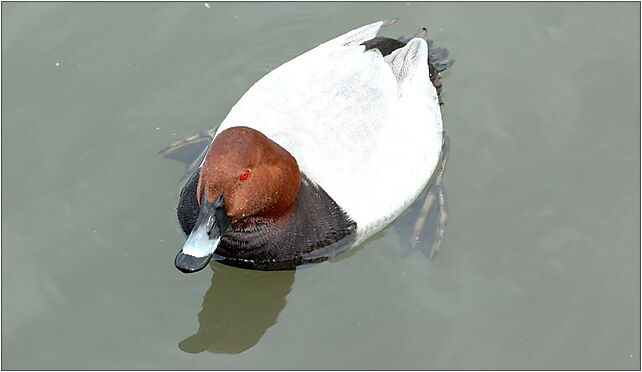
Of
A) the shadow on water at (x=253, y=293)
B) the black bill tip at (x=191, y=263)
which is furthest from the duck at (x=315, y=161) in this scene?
the shadow on water at (x=253, y=293)

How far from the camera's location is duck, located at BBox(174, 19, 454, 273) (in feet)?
15.3

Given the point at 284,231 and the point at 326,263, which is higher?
the point at 284,231

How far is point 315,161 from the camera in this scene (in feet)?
17.0

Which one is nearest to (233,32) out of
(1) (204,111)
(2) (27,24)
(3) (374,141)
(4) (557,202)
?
(1) (204,111)

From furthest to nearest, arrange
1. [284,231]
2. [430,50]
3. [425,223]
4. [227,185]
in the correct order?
1. [430,50]
2. [425,223]
3. [284,231]
4. [227,185]

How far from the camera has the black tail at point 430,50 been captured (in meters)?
5.86

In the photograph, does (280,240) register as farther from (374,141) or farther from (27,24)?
(27,24)

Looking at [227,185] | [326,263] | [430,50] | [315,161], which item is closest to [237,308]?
[326,263]

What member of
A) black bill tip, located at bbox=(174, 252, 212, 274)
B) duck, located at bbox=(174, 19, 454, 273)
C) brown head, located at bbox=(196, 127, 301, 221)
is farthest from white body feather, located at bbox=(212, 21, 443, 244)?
black bill tip, located at bbox=(174, 252, 212, 274)

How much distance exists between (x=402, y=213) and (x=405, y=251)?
0.22 meters

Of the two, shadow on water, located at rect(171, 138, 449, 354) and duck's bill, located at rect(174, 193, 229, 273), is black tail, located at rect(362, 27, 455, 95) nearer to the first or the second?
shadow on water, located at rect(171, 138, 449, 354)

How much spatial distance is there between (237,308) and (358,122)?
3.91ft

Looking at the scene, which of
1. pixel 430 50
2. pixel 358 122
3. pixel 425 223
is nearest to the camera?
pixel 358 122

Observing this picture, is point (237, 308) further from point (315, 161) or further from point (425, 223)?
point (425, 223)
